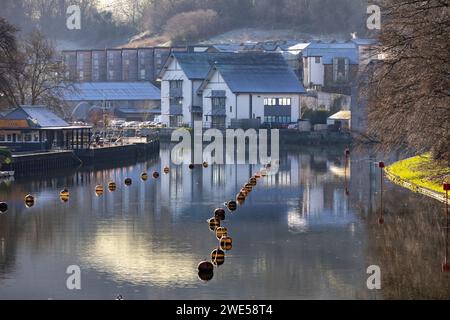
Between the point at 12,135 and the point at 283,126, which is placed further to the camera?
the point at 283,126

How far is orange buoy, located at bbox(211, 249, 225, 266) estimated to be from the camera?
3503 cm

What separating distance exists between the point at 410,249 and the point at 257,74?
80768 mm

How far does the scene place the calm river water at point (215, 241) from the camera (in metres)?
31.4

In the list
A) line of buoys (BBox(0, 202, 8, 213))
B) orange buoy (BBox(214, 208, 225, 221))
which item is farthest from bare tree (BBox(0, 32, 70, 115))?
orange buoy (BBox(214, 208, 225, 221))

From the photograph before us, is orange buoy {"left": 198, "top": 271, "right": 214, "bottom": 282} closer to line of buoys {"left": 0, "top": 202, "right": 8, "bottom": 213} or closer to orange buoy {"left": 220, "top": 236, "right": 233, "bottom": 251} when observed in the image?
orange buoy {"left": 220, "top": 236, "right": 233, "bottom": 251}

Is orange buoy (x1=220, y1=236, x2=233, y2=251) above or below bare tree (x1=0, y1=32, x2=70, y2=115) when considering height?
below

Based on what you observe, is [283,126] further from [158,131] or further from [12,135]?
[12,135]

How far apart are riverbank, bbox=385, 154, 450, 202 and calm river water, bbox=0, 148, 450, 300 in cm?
81

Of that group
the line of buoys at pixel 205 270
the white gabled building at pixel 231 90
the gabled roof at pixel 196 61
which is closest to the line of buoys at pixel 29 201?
the line of buoys at pixel 205 270

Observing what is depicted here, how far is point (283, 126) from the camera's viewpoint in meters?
113

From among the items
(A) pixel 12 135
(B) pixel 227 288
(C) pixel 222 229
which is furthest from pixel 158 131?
(B) pixel 227 288

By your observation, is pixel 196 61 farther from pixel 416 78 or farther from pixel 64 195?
pixel 416 78

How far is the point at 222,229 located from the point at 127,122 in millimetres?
92550
